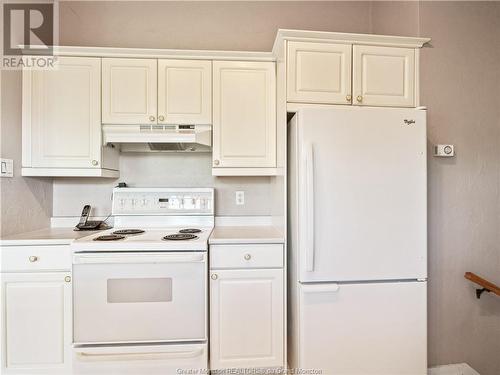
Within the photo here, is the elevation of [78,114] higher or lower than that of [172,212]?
higher

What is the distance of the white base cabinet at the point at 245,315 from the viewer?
1604 millimetres

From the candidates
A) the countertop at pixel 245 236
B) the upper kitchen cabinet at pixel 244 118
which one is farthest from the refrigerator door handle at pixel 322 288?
the upper kitchen cabinet at pixel 244 118

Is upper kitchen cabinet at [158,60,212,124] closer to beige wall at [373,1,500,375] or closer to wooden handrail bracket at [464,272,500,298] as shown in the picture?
beige wall at [373,1,500,375]

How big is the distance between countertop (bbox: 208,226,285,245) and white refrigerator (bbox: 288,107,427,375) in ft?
0.79

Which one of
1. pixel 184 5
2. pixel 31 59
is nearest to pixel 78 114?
pixel 31 59

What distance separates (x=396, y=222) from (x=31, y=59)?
2627 mm

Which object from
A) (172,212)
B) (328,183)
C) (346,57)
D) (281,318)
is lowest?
(281,318)

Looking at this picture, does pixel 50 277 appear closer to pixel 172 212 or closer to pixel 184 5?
pixel 172 212

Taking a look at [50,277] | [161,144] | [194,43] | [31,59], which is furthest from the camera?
[194,43]

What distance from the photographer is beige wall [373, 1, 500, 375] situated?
169 cm

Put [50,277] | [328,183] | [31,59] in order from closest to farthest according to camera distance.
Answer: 1. [328,183]
2. [50,277]
3. [31,59]

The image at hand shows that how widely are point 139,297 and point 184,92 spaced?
1.39 meters

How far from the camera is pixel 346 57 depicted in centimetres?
167

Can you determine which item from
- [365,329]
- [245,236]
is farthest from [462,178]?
[245,236]
